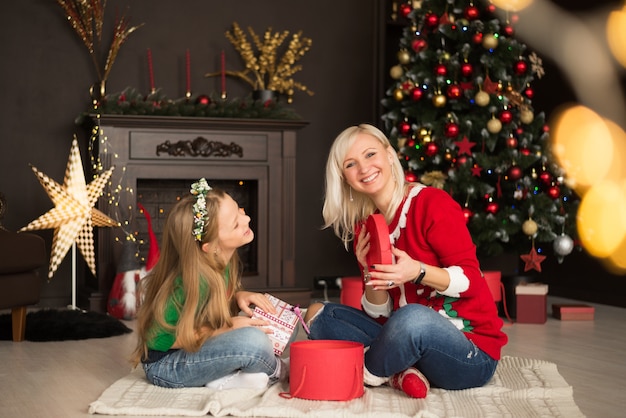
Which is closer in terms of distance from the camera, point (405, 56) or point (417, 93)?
point (417, 93)

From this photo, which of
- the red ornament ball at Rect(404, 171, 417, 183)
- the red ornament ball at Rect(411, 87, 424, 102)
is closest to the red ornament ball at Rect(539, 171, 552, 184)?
the red ornament ball at Rect(404, 171, 417, 183)

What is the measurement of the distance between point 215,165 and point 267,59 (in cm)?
84

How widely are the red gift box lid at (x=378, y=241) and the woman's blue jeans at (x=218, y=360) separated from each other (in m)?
0.43

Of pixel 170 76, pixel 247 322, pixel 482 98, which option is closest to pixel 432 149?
pixel 482 98

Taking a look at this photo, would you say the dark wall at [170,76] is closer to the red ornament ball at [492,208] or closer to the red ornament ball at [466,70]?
the red ornament ball at [466,70]

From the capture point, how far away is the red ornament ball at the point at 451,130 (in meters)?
4.56

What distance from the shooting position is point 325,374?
246 cm

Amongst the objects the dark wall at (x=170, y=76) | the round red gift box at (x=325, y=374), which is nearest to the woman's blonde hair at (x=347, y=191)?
the round red gift box at (x=325, y=374)

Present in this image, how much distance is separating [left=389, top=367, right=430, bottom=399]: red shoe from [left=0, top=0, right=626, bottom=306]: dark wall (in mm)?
3038

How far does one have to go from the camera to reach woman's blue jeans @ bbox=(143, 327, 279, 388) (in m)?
2.58

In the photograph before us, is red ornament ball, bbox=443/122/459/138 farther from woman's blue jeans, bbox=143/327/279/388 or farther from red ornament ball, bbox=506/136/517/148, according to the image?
woman's blue jeans, bbox=143/327/279/388

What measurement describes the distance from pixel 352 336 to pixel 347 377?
1.29ft

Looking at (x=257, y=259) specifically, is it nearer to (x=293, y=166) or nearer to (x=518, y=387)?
(x=293, y=166)

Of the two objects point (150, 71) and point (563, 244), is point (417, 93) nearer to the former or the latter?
point (563, 244)
